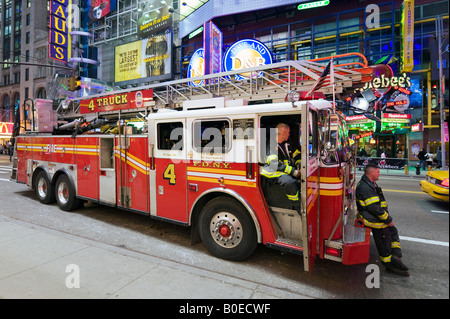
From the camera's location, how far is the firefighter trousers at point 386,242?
3.71 m

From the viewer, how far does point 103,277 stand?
11.8 feet

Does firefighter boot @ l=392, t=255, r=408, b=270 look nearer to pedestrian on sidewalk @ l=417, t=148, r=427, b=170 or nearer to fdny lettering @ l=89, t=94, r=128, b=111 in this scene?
fdny lettering @ l=89, t=94, r=128, b=111

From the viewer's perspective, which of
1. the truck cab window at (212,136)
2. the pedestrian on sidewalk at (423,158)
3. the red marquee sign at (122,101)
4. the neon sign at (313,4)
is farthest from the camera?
the neon sign at (313,4)

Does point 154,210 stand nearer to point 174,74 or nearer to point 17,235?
point 17,235

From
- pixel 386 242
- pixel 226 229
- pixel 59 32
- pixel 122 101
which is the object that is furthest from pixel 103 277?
pixel 59 32

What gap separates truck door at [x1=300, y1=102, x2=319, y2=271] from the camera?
3221mm

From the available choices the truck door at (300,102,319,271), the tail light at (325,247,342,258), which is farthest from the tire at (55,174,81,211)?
the tail light at (325,247,342,258)

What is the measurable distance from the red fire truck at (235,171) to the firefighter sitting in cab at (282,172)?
0.21 ft

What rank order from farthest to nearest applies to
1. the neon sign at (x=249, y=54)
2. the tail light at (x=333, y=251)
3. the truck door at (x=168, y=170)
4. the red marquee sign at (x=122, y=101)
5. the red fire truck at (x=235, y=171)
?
the neon sign at (x=249, y=54) → the red marquee sign at (x=122, y=101) → the truck door at (x=168, y=170) → the red fire truck at (x=235, y=171) → the tail light at (x=333, y=251)

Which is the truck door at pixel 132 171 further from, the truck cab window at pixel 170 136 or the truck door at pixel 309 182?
the truck door at pixel 309 182

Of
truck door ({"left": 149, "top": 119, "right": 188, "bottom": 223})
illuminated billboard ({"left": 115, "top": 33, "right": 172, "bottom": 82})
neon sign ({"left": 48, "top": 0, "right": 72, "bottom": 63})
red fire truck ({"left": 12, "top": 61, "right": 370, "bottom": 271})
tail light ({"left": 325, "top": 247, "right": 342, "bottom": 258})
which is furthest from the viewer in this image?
illuminated billboard ({"left": 115, "top": 33, "right": 172, "bottom": 82})

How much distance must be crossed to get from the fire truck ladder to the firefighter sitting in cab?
67.3 inches

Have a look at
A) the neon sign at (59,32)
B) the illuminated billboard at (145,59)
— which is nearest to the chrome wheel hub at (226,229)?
the illuminated billboard at (145,59)

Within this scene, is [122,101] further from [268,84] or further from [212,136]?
[212,136]
